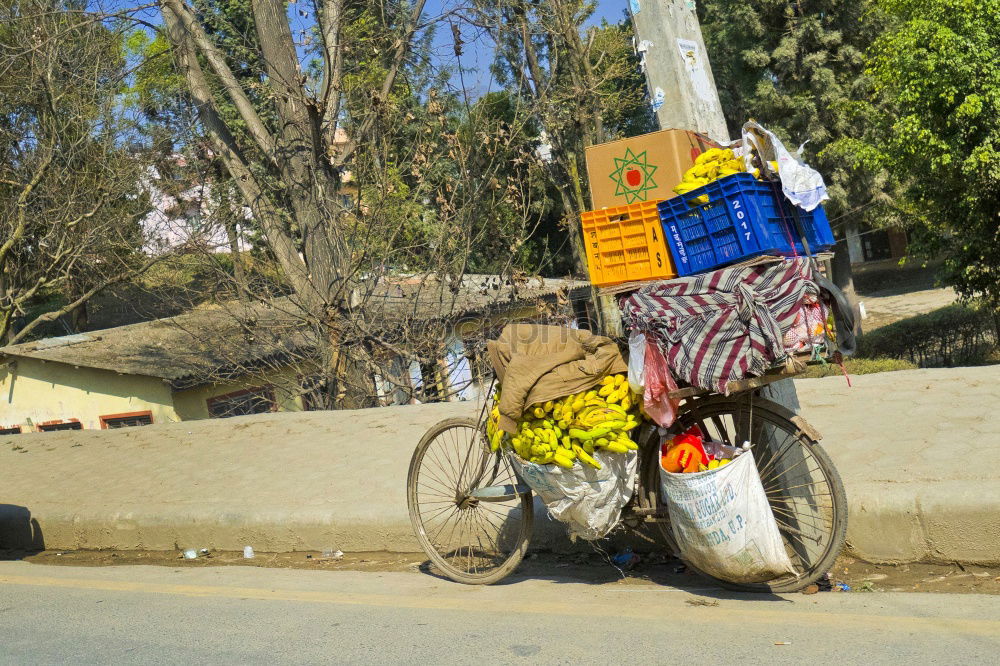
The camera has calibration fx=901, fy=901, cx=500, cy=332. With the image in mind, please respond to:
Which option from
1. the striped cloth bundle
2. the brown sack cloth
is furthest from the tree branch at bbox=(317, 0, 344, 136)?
the striped cloth bundle

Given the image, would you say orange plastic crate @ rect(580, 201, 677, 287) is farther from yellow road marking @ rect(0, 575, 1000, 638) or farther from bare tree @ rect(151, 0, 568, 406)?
bare tree @ rect(151, 0, 568, 406)

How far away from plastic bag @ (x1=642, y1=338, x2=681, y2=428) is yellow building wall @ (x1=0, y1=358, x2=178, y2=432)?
2083 centimetres

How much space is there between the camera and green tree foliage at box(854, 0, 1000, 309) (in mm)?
13492

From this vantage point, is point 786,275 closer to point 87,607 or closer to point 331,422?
point 87,607

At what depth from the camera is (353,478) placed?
716 centimetres

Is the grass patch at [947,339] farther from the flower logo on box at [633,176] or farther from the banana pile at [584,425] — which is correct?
the banana pile at [584,425]

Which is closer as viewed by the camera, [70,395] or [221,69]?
[221,69]

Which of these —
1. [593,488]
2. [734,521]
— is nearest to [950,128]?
[593,488]

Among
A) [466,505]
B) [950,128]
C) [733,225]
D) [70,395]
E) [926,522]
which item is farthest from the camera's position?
[70,395]

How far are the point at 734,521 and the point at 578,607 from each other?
1.02m

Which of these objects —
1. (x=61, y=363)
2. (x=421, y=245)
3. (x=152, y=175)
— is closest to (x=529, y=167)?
(x=421, y=245)

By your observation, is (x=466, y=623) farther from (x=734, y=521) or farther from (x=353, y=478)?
(x=353, y=478)

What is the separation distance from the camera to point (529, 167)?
12.4 metres

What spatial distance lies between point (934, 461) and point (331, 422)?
6.06 m
